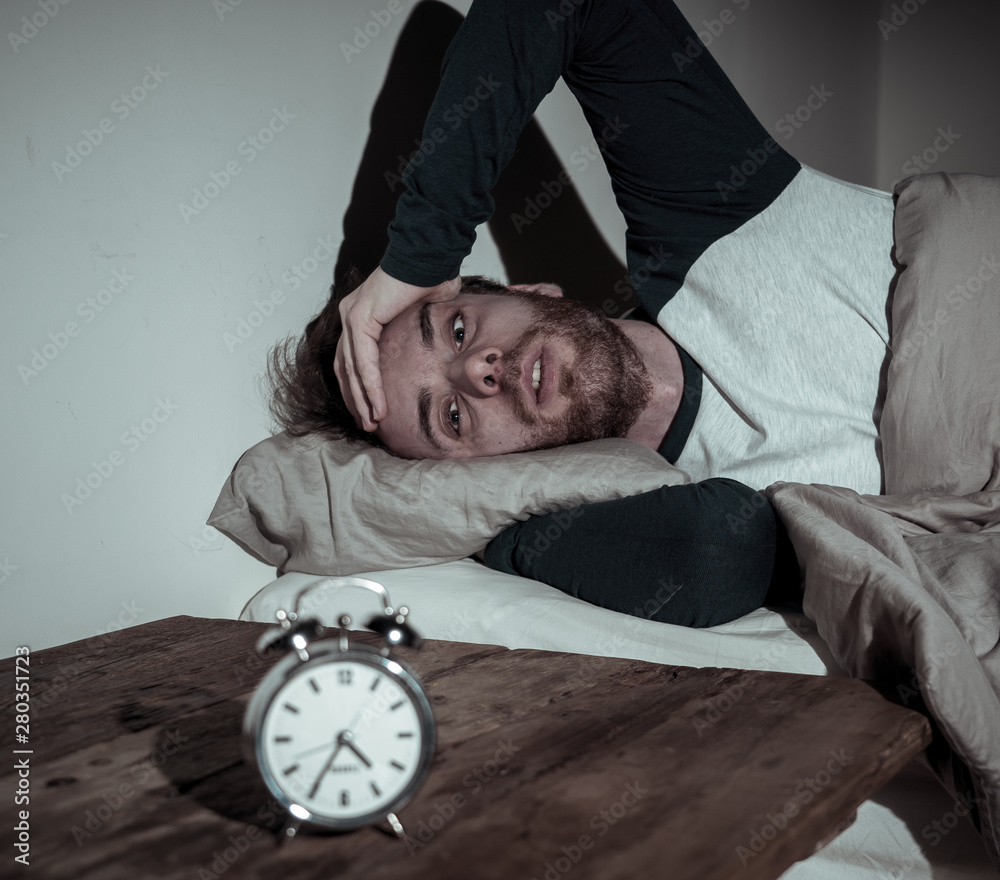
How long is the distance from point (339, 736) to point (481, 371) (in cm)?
88

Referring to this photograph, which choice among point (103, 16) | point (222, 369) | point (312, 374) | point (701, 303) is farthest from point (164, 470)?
point (701, 303)

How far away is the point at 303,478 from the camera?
1239 millimetres

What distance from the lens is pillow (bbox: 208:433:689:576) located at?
1.19m

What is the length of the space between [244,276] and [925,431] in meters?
1.04

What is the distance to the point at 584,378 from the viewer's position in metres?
1.42

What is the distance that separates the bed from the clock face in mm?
473

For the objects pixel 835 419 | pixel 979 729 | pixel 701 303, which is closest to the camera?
pixel 979 729

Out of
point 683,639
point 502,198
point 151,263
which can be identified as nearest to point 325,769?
point 683,639

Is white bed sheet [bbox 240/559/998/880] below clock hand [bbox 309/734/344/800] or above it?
below

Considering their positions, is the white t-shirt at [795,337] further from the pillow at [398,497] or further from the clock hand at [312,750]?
the clock hand at [312,750]

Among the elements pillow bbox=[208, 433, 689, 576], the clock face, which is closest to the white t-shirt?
pillow bbox=[208, 433, 689, 576]

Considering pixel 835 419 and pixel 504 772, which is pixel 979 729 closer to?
pixel 504 772

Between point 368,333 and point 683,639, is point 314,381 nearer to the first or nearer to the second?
point 368,333

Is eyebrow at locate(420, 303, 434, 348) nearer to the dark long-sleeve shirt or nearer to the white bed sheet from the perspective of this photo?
the dark long-sleeve shirt
